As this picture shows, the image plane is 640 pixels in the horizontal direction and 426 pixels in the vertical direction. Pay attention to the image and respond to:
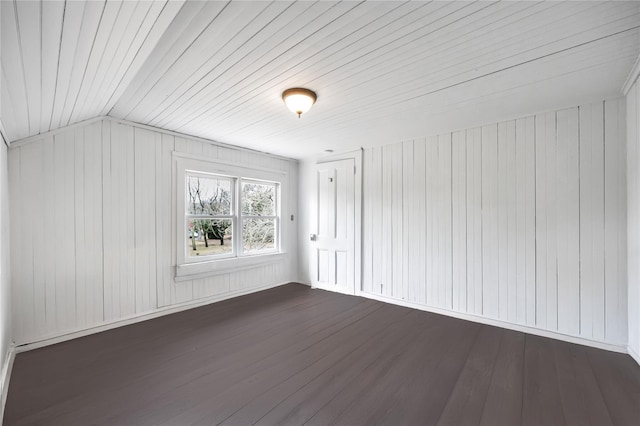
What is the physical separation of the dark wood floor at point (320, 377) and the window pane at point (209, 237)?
3.64 ft

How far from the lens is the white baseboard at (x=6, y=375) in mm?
1847

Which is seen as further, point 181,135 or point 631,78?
point 181,135

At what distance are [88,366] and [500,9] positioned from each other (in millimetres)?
3931

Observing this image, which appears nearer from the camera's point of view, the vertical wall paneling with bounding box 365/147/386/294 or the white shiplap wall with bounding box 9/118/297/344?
the white shiplap wall with bounding box 9/118/297/344

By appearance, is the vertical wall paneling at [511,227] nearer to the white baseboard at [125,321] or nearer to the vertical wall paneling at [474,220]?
the vertical wall paneling at [474,220]

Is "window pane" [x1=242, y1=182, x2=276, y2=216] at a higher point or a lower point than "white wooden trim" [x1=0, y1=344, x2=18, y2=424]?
higher

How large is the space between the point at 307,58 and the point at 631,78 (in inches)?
105

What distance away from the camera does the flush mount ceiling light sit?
2.36 metres

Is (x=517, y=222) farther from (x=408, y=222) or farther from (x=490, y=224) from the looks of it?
(x=408, y=222)

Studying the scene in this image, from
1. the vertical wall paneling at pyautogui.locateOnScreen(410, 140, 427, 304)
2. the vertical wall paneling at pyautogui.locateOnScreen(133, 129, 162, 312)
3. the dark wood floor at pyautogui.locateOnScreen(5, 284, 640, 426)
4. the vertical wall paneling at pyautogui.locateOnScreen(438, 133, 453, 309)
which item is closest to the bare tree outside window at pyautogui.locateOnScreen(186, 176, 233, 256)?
the vertical wall paneling at pyautogui.locateOnScreen(133, 129, 162, 312)

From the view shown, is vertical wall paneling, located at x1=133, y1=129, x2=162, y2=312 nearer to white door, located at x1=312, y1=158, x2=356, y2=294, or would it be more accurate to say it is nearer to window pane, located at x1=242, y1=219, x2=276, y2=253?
window pane, located at x1=242, y1=219, x2=276, y2=253

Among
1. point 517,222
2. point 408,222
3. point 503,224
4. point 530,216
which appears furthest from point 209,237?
point 530,216

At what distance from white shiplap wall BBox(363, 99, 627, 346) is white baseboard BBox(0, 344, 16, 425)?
3.92 meters

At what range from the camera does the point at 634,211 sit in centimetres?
236
